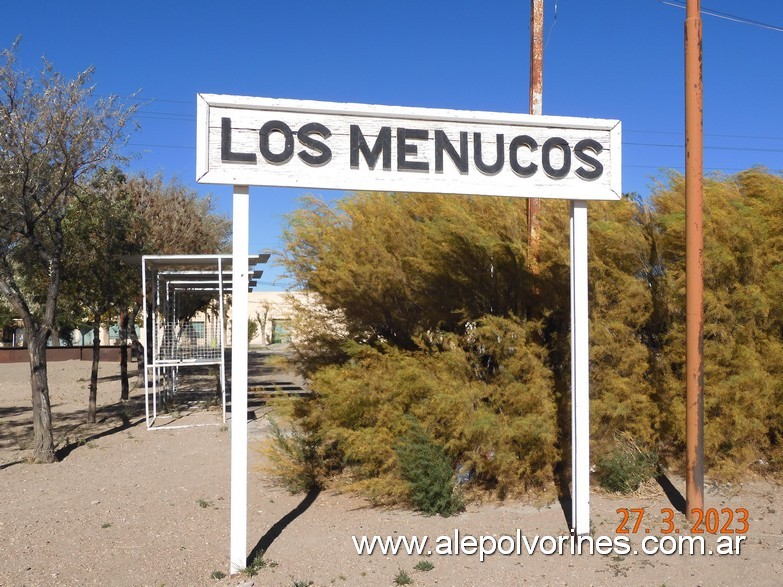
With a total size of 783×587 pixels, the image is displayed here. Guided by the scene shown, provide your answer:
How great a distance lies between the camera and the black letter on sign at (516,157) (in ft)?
20.6

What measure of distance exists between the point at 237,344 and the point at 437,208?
3.84m

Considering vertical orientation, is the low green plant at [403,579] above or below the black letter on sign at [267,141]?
below

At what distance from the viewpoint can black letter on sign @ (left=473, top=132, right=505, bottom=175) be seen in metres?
6.21

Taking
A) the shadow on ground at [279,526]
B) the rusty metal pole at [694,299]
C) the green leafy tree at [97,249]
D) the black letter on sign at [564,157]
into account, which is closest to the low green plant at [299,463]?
the shadow on ground at [279,526]

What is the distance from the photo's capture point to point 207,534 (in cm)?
679

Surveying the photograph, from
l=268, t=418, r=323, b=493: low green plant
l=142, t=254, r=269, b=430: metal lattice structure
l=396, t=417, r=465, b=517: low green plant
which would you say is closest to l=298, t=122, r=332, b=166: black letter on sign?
l=396, t=417, r=465, b=517: low green plant

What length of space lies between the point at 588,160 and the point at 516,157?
62cm

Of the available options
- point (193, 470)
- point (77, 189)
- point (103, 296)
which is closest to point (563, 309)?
point (193, 470)

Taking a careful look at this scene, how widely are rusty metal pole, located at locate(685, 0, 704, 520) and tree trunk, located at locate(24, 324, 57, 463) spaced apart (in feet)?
27.0

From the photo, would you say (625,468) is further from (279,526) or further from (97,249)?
(97,249)

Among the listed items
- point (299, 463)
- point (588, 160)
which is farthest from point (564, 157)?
point (299, 463)

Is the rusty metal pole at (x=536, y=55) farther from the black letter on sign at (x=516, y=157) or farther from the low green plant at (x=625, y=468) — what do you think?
the low green plant at (x=625, y=468)

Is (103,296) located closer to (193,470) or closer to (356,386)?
(193,470)

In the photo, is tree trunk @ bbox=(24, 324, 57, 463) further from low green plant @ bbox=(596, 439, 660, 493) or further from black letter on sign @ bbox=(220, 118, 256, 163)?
low green plant @ bbox=(596, 439, 660, 493)
